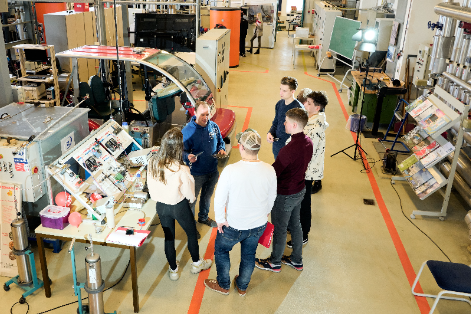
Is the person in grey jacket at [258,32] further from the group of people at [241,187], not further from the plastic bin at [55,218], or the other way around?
the plastic bin at [55,218]

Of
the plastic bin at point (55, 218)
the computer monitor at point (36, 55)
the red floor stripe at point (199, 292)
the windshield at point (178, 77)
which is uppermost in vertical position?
the computer monitor at point (36, 55)

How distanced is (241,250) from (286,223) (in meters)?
0.58

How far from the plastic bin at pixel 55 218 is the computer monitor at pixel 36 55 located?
2569 millimetres

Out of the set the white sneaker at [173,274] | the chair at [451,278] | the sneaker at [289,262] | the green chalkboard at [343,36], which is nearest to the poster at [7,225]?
the white sneaker at [173,274]

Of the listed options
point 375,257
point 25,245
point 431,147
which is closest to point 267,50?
point 431,147

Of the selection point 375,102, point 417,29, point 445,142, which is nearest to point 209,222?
point 445,142

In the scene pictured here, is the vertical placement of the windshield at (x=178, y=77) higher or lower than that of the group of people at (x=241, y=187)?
higher

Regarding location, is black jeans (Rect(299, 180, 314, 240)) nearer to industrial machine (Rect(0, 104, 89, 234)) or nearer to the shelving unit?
industrial machine (Rect(0, 104, 89, 234))

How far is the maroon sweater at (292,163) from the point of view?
3670mm

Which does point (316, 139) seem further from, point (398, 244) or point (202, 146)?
point (398, 244)

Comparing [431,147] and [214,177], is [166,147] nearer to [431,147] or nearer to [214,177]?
[214,177]

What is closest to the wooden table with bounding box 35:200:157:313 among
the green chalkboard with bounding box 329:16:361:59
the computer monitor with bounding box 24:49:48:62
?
the computer monitor with bounding box 24:49:48:62

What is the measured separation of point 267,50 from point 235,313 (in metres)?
14.8

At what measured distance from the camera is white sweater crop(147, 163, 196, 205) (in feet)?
11.7
